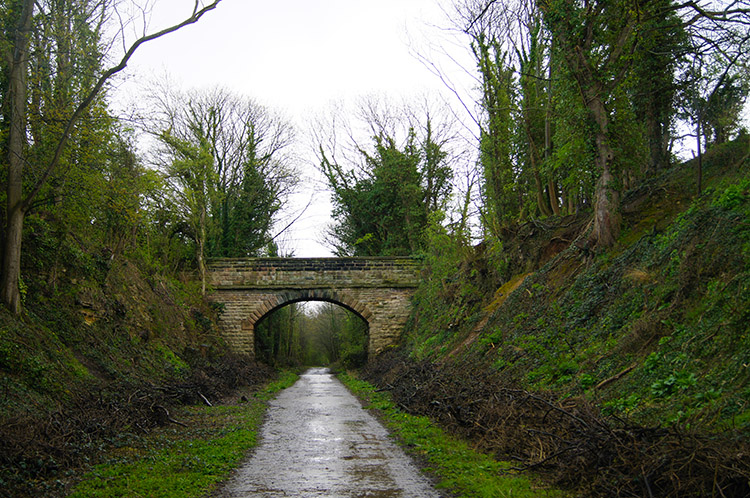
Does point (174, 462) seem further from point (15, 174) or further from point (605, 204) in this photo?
point (605, 204)

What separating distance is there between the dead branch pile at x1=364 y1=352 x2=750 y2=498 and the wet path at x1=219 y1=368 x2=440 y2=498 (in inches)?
42.6

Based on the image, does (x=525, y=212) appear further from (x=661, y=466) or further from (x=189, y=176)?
(x=661, y=466)

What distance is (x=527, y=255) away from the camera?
1477 cm

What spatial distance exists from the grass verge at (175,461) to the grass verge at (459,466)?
2128mm

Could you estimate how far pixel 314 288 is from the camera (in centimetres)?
2280

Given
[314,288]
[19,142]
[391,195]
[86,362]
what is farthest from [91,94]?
[391,195]

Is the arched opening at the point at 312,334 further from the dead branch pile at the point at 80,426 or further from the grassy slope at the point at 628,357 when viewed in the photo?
the dead branch pile at the point at 80,426

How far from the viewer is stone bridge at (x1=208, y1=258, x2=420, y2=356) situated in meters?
22.5

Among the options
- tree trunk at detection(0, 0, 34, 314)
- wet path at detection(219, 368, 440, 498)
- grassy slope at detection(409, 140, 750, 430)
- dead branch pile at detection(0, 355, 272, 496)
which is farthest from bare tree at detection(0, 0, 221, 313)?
grassy slope at detection(409, 140, 750, 430)

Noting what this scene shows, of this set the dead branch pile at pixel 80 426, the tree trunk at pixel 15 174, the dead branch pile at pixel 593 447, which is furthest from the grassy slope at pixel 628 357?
the tree trunk at pixel 15 174

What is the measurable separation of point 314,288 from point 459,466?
682 inches

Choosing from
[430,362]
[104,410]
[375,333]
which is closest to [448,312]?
[430,362]

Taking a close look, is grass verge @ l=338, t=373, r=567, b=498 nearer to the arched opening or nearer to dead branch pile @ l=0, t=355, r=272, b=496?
dead branch pile @ l=0, t=355, r=272, b=496

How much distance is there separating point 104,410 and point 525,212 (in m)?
13.8
